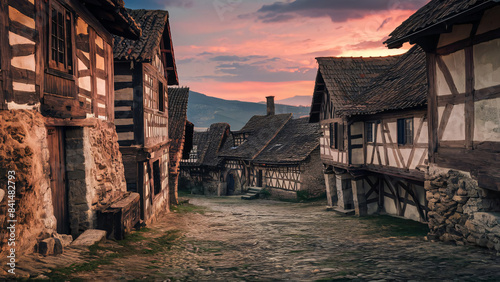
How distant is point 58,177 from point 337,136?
14.2 metres

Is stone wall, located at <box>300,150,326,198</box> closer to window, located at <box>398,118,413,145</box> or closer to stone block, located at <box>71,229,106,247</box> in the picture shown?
window, located at <box>398,118,413,145</box>

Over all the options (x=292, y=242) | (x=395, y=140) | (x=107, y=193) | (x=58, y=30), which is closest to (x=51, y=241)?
(x=107, y=193)

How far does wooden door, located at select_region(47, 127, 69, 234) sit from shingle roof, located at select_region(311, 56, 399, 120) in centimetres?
1286

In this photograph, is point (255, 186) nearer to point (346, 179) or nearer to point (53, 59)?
point (346, 179)

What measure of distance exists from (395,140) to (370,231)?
145 inches

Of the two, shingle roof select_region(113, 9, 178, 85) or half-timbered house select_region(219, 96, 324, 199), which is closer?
shingle roof select_region(113, 9, 178, 85)

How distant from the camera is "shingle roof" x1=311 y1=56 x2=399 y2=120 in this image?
60.3 ft

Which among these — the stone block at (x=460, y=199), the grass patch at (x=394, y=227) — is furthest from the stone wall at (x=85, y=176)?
the grass patch at (x=394, y=227)

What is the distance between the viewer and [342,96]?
1834cm

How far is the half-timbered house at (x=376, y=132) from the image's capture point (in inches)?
529

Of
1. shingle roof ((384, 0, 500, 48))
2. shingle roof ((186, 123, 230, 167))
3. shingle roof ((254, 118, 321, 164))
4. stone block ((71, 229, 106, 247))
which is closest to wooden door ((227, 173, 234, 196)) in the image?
shingle roof ((186, 123, 230, 167))

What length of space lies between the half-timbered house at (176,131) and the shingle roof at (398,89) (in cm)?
1007

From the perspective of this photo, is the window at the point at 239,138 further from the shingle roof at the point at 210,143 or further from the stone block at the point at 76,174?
the stone block at the point at 76,174

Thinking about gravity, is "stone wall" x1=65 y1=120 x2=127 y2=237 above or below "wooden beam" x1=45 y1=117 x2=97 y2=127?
below
